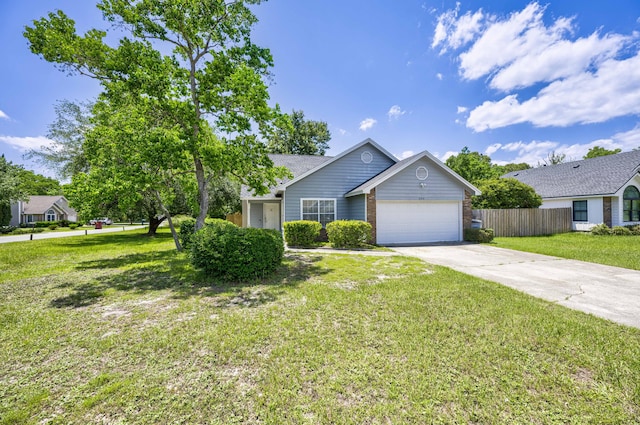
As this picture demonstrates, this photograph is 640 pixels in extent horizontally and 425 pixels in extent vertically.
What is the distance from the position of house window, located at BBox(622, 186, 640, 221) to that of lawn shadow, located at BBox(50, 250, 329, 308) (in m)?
22.5

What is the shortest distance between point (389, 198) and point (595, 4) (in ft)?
39.5

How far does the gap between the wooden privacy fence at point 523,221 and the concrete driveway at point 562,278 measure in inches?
240

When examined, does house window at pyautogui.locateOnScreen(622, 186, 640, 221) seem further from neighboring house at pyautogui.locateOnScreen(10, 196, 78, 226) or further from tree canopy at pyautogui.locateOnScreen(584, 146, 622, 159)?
neighboring house at pyautogui.locateOnScreen(10, 196, 78, 226)

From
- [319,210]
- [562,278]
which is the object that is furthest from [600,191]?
[319,210]

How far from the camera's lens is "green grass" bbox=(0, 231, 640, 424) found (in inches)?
93.5

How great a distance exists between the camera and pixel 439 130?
20.2 meters

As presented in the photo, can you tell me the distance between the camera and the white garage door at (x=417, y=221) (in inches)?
533

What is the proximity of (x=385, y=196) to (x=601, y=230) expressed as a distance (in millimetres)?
15151

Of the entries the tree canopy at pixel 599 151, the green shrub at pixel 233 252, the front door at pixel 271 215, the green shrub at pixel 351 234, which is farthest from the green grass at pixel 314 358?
the tree canopy at pixel 599 151

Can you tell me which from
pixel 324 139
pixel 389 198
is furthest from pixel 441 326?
pixel 324 139

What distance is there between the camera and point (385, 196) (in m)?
13.3

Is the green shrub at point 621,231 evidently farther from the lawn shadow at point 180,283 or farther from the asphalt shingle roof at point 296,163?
the lawn shadow at point 180,283

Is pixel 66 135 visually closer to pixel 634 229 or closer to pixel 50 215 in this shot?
pixel 50 215

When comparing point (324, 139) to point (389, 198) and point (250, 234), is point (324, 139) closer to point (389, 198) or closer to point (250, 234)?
point (389, 198)
